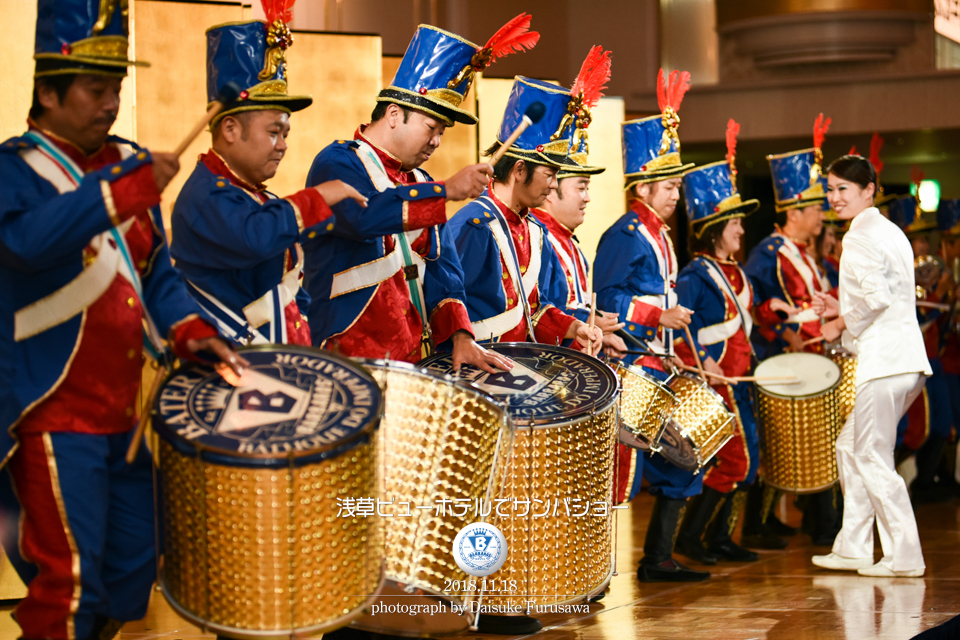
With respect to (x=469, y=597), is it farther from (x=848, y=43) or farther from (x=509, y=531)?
(x=848, y=43)

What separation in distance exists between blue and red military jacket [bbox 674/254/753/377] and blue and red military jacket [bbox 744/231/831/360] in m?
0.85

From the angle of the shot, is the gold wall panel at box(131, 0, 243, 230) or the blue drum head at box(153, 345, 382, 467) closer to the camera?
the blue drum head at box(153, 345, 382, 467)

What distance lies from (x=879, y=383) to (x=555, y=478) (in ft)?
7.84

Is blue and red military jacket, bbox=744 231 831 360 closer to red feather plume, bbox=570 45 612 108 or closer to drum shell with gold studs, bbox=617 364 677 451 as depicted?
red feather plume, bbox=570 45 612 108

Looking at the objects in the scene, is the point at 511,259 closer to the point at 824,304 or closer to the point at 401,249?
the point at 401,249

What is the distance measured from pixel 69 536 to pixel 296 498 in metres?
0.52

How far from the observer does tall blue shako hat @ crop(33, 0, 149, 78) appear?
2.36m

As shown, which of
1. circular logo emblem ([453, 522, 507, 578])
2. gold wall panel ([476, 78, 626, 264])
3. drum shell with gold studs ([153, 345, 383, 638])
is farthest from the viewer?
gold wall panel ([476, 78, 626, 264])

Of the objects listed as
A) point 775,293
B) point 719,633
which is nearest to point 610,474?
point 719,633

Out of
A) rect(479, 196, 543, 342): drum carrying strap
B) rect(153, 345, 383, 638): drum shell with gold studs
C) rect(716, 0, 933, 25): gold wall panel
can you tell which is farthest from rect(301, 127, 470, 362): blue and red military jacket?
rect(716, 0, 933, 25): gold wall panel

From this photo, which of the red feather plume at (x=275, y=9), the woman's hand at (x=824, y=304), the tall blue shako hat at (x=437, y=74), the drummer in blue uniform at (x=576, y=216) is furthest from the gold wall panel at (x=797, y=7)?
the red feather plume at (x=275, y=9)

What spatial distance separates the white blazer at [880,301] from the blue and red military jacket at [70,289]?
327 cm

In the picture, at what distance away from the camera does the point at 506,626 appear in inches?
153

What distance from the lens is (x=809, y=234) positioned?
22.6 feet
